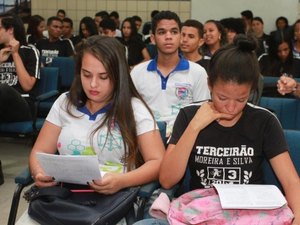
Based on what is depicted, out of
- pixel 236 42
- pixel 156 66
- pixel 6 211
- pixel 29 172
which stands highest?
pixel 236 42

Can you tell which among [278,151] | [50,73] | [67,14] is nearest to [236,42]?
[278,151]

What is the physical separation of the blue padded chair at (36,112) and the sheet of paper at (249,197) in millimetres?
2408

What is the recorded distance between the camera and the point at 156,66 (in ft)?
10.4

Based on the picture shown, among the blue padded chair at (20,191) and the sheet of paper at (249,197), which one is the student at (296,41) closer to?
the blue padded chair at (20,191)

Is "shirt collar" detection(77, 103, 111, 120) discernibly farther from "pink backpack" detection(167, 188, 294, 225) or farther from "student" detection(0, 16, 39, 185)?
"student" detection(0, 16, 39, 185)

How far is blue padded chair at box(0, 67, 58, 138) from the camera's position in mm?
3801

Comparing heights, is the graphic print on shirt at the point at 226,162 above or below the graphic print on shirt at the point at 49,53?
below

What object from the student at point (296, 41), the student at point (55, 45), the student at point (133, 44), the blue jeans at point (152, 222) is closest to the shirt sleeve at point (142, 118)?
the blue jeans at point (152, 222)

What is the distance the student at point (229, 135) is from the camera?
5.96ft

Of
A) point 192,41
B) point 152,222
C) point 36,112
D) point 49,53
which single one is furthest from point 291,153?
point 49,53

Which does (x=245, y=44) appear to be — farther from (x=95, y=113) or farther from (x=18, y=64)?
(x=18, y=64)

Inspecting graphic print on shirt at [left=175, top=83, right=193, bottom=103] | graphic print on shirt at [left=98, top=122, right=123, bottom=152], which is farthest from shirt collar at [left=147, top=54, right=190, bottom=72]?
graphic print on shirt at [left=98, top=122, right=123, bottom=152]

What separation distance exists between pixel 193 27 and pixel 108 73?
7.91 feet

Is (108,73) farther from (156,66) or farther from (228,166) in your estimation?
(156,66)
